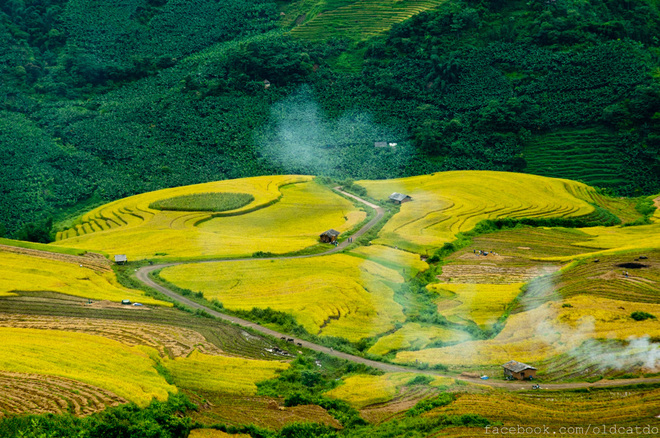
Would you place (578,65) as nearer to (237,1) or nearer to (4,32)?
(237,1)

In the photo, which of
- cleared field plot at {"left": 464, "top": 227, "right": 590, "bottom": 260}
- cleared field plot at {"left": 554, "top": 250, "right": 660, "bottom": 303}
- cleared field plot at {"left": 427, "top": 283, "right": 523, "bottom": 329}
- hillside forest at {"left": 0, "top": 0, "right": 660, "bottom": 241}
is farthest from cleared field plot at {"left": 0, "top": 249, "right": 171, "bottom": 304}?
cleared field plot at {"left": 554, "top": 250, "right": 660, "bottom": 303}

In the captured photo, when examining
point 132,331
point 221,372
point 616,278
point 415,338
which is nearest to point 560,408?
point 415,338

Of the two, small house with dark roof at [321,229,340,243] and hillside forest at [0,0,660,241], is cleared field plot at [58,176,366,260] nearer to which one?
small house with dark roof at [321,229,340,243]

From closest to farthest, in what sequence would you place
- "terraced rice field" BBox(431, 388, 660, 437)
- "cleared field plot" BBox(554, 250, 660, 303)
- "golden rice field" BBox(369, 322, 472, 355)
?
"terraced rice field" BBox(431, 388, 660, 437) → "golden rice field" BBox(369, 322, 472, 355) → "cleared field plot" BBox(554, 250, 660, 303)

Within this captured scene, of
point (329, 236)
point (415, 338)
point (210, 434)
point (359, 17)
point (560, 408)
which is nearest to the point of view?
point (210, 434)

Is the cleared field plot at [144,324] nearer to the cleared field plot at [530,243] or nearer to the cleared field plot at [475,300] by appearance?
the cleared field plot at [475,300]

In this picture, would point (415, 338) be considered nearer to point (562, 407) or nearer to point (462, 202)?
point (562, 407)
